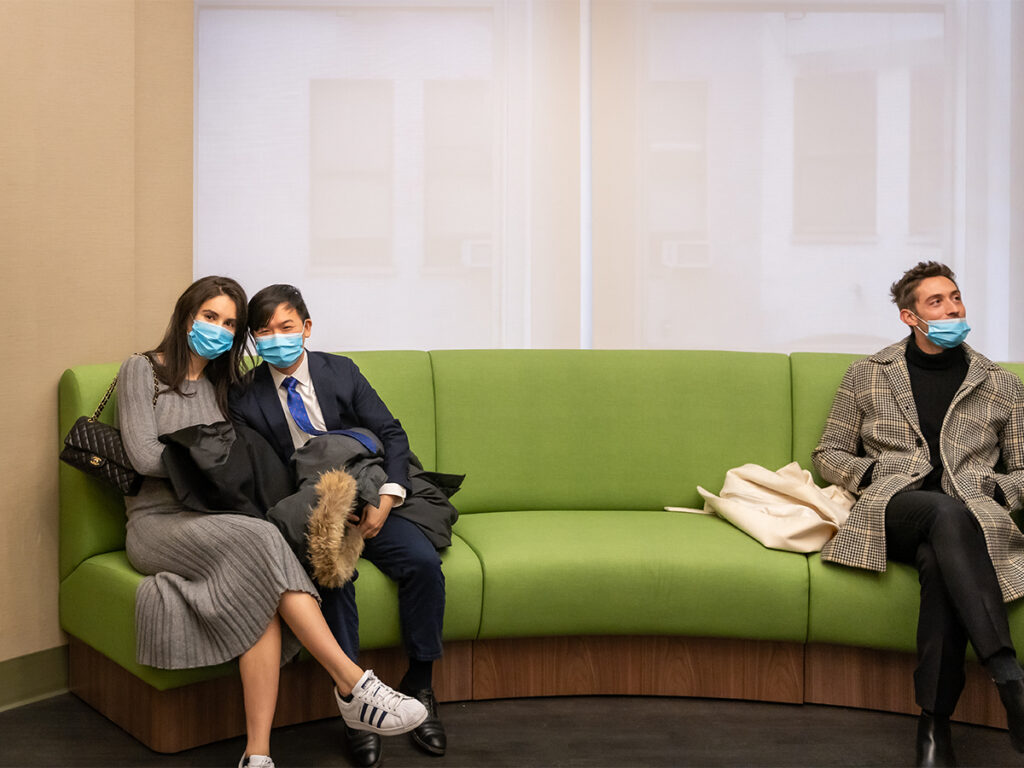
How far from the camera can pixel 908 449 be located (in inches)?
118

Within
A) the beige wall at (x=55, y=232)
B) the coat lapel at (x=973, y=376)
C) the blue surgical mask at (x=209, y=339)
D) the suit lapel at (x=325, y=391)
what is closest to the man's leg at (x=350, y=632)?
the suit lapel at (x=325, y=391)

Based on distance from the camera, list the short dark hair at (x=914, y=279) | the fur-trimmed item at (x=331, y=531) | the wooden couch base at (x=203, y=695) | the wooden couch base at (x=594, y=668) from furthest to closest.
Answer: the short dark hair at (x=914, y=279)
the wooden couch base at (x=594, y=668)
the wooden couch base at (x=203, y=695)
the fur-trimmed item at (x=331, y=531)

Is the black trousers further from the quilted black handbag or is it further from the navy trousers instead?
the quilted black handbag

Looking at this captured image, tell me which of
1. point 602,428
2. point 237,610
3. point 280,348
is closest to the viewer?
point 237,610

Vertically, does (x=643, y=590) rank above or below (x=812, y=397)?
below

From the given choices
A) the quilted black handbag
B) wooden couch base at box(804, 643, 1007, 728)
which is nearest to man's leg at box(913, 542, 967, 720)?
wooden couch base at box(804, 643, 1007, 728)

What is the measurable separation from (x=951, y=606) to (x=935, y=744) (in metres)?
0.35

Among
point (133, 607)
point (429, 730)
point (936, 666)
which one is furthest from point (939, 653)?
point (133, 607)

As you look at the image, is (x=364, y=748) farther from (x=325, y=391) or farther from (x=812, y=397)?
(x=812, y=397)

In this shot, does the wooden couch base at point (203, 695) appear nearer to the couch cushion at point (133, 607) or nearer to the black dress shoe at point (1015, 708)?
the couch cushion at point (133, 607)

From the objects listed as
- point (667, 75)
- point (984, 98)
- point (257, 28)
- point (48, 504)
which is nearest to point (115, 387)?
point (48, 504)

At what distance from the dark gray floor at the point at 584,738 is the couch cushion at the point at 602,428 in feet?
2.51

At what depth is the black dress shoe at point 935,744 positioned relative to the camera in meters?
2.50

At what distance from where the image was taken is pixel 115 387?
2812 mm
